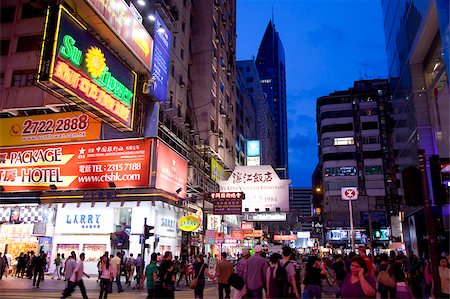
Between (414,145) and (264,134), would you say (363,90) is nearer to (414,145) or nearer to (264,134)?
(264,134)

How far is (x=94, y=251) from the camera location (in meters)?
28.6

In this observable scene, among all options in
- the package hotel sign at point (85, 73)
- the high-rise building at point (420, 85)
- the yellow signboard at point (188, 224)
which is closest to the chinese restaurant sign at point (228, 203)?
the yellow signboard at point (188, 224)

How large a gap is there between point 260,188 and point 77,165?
14652 mm

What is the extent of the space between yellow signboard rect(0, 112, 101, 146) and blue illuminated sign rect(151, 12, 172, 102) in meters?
5.27

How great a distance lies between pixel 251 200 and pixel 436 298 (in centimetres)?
2357

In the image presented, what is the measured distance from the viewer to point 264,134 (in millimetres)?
119875

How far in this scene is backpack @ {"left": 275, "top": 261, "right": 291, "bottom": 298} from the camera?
332 inches

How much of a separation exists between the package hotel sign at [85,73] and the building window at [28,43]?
49.1ft

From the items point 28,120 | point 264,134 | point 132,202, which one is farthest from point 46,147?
point 264,134

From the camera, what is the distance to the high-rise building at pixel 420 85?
2558 centimetres

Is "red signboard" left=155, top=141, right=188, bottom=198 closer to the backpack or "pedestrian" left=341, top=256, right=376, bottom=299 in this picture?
the backpack

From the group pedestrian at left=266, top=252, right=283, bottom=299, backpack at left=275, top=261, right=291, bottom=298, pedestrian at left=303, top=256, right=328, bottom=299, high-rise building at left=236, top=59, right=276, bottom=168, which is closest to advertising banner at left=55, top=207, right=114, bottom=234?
pedestrian at left=303, top=256, right=328, bottom=299

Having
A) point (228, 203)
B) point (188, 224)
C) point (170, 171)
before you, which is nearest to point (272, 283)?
point (188, 224)

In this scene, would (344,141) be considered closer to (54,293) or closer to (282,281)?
(54,293)
